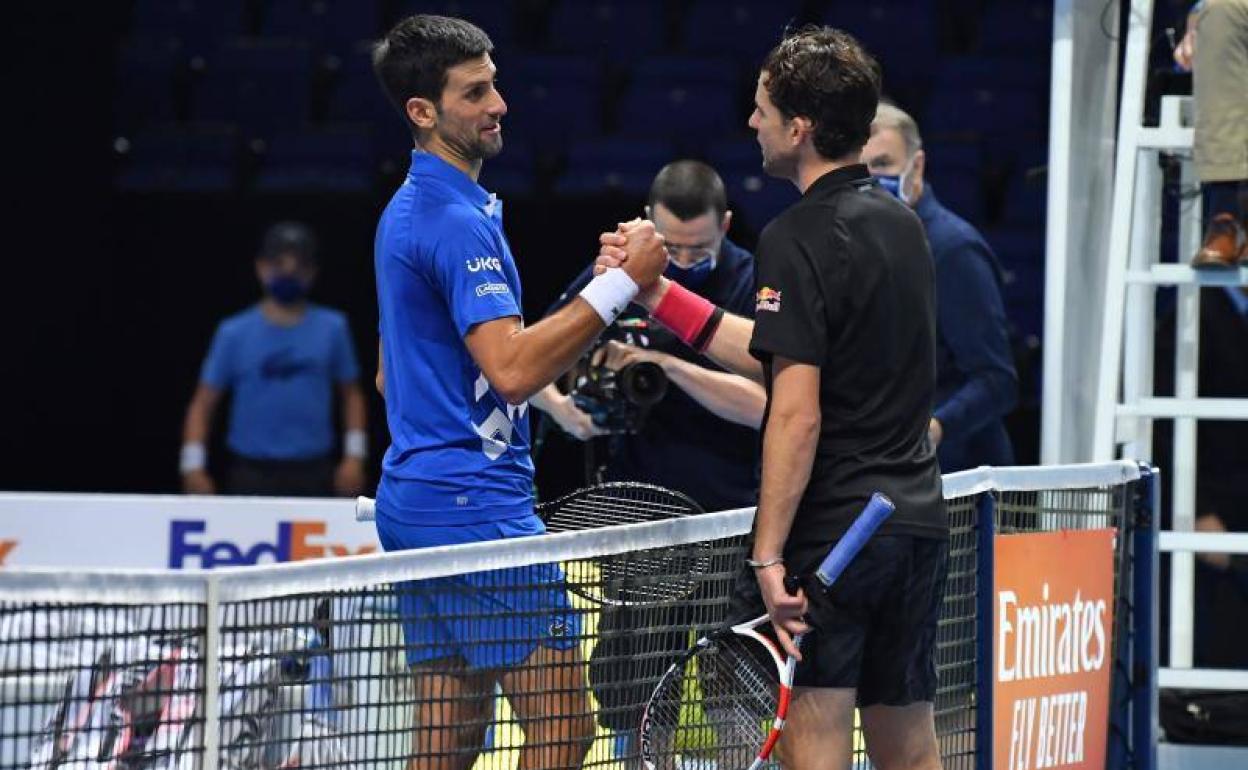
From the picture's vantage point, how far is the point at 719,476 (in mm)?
6656

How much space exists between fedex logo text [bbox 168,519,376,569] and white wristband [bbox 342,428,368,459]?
1219mm

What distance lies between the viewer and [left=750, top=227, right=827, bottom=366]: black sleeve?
419 centimetres

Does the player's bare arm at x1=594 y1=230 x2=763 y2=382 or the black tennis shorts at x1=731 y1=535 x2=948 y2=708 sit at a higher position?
the player's bare arm at x1=594 y1=230 x2=763 y2=382

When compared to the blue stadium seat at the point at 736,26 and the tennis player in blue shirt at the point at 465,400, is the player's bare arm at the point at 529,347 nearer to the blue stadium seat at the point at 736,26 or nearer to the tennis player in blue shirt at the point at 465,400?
the tennis player in blue shirt at the point at 465,400

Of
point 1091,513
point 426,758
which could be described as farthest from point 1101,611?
point 426,758

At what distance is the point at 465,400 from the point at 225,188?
25.4ft

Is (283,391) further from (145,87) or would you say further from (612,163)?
(145,87)

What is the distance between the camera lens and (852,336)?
4.24 m

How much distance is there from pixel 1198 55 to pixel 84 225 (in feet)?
21.6

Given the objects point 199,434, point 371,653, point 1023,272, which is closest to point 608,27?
point 1023,272

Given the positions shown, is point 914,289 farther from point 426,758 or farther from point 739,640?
point 426,758

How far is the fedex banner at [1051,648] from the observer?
18.8ft

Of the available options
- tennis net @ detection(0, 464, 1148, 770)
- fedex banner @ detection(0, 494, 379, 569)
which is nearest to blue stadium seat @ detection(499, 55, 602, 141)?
fedex banner @ detection(0, 494, 379, 569)

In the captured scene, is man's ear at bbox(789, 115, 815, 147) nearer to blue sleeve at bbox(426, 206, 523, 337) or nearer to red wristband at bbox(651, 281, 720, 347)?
red wristband at bbox(651, 281, 720, 347)
